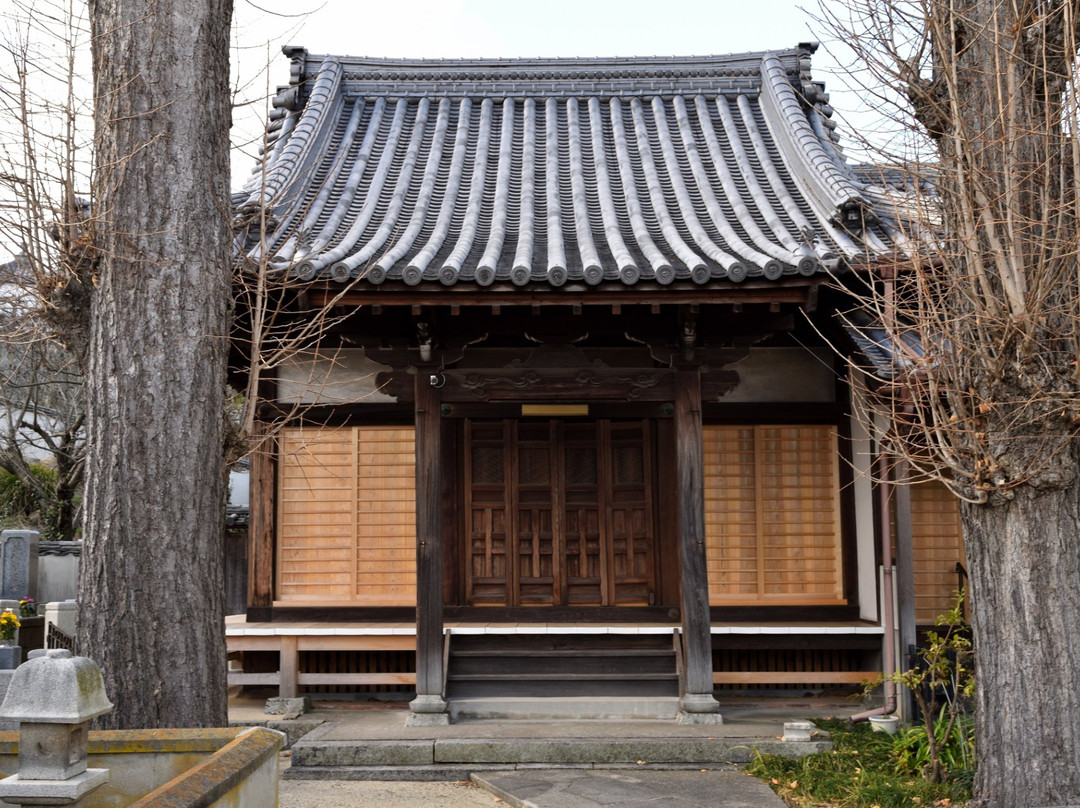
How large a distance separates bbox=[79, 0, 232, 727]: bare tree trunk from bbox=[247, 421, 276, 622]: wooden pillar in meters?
4.96

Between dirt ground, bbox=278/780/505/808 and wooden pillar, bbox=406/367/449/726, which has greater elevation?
wooden pillar, bbox=406/367/449/726

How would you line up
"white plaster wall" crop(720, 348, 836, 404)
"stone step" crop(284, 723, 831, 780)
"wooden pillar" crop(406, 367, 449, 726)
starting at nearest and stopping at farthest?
"stone step" crop(284, 723, 831, 780) → "wooden pillar" crop(406, 367, 449, 726) → "white plaster wall" crop(720, 348, 836, 404)

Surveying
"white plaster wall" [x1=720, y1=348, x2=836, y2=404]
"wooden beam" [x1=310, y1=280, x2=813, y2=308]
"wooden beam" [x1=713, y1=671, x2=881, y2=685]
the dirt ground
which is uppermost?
"wooden beam" [x1=310, y1=280, x2=813, y2=308]

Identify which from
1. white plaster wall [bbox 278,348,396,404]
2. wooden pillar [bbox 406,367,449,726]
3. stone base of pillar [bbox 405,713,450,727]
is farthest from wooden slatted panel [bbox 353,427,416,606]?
stone base of pillar [bbox 405,713,450,727]

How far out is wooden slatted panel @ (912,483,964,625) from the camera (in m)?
9.59

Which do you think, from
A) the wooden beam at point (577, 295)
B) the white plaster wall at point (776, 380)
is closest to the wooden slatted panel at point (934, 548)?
the white plaster wall at point (776, 380)

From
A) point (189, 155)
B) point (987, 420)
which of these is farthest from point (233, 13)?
point (987, 420)

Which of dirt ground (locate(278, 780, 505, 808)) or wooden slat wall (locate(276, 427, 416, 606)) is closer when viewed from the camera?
dirt ground (locate(278, 780, 505, 808))

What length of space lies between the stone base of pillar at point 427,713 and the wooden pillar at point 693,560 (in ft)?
6.74

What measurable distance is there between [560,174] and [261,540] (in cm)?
507

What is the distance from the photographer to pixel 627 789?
676 centimetres

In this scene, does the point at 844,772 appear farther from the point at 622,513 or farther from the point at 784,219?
the point at 784,219

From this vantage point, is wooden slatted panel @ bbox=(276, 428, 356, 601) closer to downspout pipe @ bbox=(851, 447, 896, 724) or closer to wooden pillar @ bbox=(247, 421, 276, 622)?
wooden pillar @ bbox=(247, 421, 276, 622)

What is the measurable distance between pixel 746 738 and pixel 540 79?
884cm
